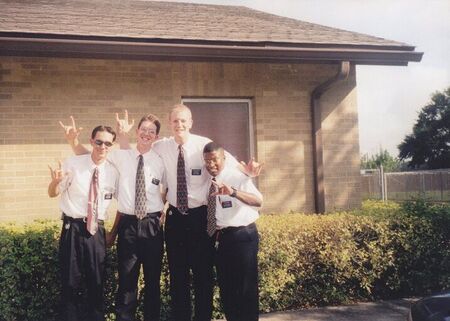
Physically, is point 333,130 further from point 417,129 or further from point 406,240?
point 417,129

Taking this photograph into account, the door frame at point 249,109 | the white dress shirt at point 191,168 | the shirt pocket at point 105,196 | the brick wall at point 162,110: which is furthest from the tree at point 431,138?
the shirt pocket at point 105,196

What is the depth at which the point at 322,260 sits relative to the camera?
553cm

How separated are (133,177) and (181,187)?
452 mm

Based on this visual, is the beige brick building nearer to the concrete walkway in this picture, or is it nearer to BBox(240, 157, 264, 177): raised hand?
the concrete walkway

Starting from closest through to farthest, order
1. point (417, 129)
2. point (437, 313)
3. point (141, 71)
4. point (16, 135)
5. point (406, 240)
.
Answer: point (437, 313)
point (406, 240)
point (16, 135)
point (141, 71)
point (417, 129)

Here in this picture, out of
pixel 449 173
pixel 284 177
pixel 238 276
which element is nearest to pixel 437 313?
pixel 238 276

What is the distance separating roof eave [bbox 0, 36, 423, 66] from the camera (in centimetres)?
589

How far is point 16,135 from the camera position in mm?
6516

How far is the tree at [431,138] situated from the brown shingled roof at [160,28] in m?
54.0

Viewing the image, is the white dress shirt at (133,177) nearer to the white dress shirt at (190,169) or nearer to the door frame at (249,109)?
the white dress shirt at (190,169)

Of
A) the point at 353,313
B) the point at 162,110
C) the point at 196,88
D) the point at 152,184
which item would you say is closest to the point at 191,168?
the point at 152,184

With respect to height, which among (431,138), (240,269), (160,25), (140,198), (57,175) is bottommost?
(240,269)

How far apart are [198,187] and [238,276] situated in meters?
0.86

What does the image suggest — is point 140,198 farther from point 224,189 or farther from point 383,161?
point 383,161
